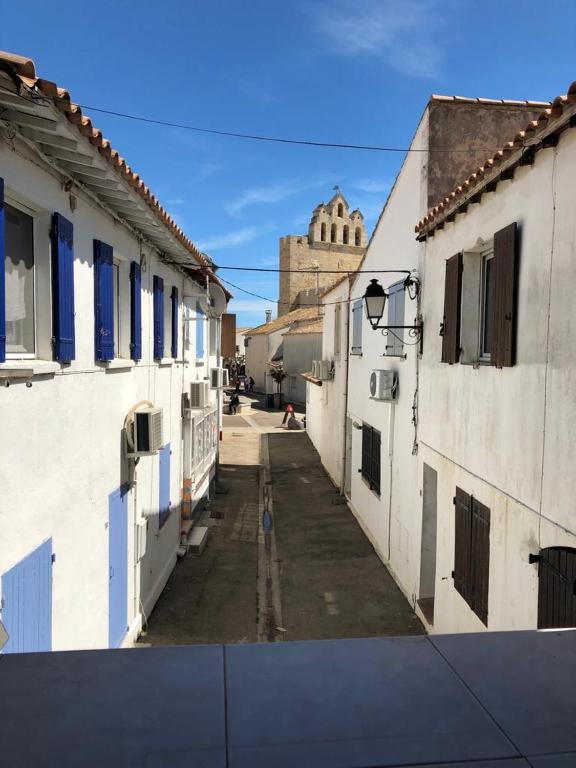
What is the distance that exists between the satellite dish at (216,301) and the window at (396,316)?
5.38m

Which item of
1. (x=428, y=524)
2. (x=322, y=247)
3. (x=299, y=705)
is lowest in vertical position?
(x=428, y=524)

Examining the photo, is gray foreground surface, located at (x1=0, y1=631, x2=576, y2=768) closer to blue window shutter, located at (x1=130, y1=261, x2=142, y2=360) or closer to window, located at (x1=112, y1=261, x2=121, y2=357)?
window, located at (x1=112, y1=261, x2=121, y2=357)

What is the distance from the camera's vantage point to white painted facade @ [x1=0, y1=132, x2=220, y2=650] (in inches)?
155

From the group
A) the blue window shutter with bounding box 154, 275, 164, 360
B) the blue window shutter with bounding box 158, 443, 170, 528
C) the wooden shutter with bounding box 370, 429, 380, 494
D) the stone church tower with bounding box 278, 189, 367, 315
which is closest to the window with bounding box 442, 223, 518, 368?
the blue window shutter with bounding box 154, 275, 164, 360

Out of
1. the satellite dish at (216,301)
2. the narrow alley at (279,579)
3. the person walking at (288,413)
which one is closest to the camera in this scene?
the narrow alley at (279,579)

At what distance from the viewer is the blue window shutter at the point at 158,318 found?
8.21 meters

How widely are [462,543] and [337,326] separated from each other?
11.0 metres

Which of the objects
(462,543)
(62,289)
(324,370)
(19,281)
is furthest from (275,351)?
(19,281)

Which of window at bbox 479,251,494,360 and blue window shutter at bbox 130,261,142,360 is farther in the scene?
blue window shutter at bbox 130,261,142,360

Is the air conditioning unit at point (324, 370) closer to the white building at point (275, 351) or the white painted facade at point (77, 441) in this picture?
the white painted facade at point (77, 441)

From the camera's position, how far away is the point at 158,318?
8.29 meters

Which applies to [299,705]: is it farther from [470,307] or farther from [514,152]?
[470,307]

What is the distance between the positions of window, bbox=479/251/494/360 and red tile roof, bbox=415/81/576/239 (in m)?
0.72

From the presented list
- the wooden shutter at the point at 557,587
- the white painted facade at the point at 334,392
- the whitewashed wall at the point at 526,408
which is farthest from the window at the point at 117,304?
the white painted facade at the point at 334,392
